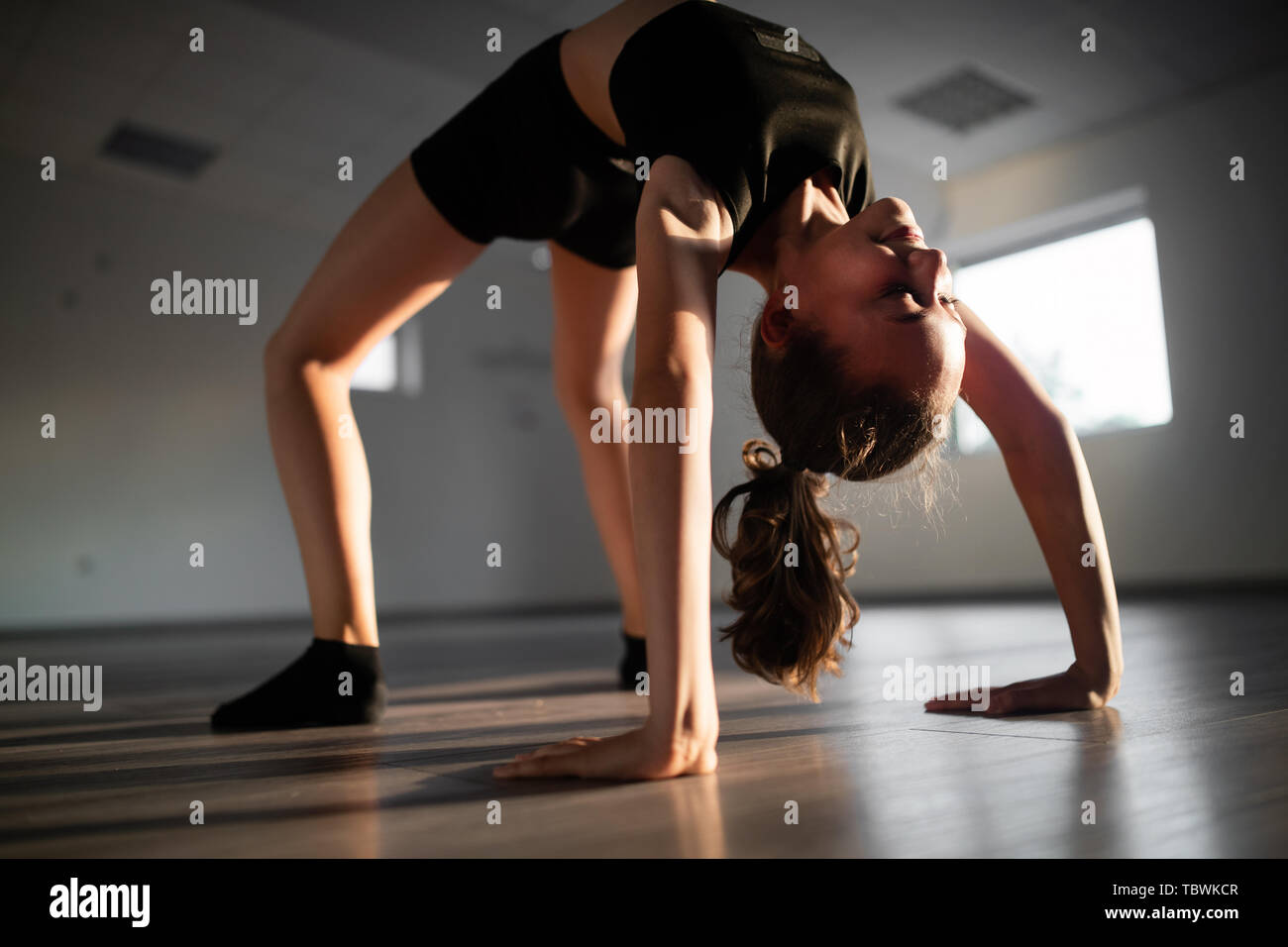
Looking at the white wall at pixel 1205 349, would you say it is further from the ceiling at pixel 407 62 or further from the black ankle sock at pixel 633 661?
the black ankle sock at pixel 633 661

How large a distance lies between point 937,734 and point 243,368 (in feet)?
21.6

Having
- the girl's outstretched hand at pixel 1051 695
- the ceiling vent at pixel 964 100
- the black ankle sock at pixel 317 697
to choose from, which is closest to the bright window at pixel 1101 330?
the ceiling vent at pixel 964 100

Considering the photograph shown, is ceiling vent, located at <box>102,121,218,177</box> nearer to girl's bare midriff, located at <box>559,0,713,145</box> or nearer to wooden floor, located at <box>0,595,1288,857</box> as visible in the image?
wooden floor, located at <box>0,595,1288,857</box>

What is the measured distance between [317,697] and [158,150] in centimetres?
558

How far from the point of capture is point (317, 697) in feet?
4.09

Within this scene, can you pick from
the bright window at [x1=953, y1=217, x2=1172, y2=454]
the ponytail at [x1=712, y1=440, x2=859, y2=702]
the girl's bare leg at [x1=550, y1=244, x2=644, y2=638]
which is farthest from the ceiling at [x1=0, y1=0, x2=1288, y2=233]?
the ponytail at [x1=712, y1=440, x2=859, y2=702]

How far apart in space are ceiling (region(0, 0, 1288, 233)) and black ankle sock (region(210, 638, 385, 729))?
382 centimetres

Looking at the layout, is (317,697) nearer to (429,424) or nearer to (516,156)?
(516,156)

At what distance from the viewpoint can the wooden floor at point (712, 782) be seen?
59 centimetres

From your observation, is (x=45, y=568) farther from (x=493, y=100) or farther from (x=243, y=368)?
(x=493, y=100)

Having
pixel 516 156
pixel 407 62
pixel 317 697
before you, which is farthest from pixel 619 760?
pixel 407 62

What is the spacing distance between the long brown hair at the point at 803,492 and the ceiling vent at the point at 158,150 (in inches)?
217

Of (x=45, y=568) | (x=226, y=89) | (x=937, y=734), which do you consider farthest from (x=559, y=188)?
(x=45, y=568)
